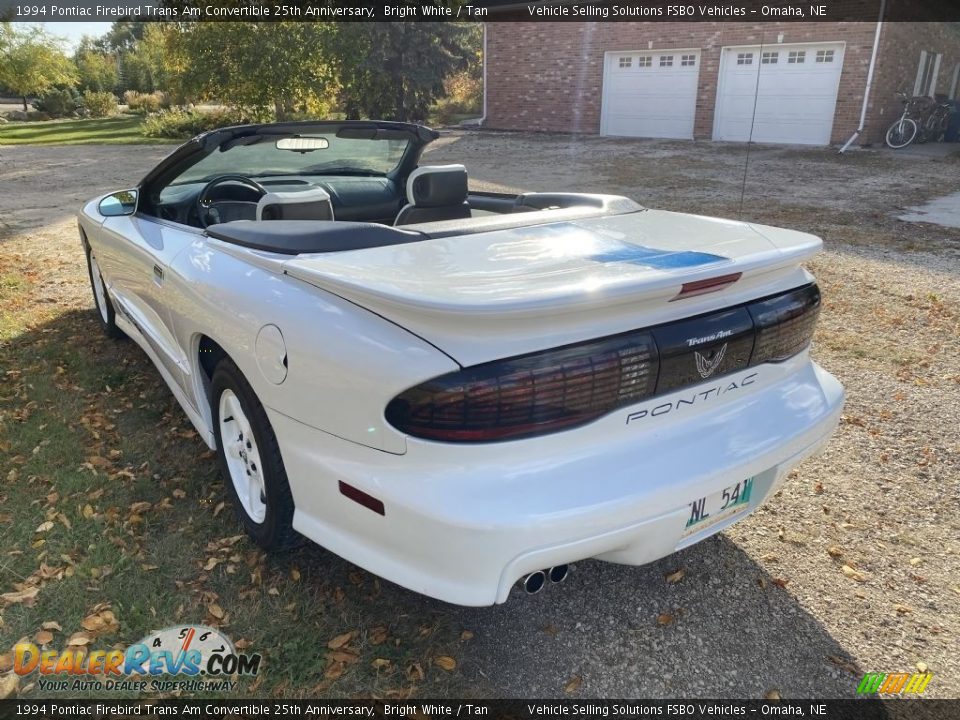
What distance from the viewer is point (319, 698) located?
2.15 m

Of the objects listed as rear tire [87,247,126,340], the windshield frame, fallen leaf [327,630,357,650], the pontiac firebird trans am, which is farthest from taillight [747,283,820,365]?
A: rear tire [87,247,126,340]

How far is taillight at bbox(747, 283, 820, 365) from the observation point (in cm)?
232

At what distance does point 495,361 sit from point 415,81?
2676 cm

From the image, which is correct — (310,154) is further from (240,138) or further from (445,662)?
(445,662)

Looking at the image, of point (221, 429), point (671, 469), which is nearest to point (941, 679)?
point (671, 469)

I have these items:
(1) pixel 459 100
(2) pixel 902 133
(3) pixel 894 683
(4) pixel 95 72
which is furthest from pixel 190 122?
(4) pixel 95 72

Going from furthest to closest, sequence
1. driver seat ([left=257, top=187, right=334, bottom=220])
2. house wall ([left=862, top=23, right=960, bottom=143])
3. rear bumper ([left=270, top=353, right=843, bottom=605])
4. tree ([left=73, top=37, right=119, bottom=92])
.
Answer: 1. tree ([left=73, top=37, right=119, bottom=92])
2. house wall ([left=862, top=23, right=960, bottom=143])
3. driver seat ([left=257, top=187, right=334, bottom=220])
4. rear bumper ([left=270, top=353, right=843, bottom=605])

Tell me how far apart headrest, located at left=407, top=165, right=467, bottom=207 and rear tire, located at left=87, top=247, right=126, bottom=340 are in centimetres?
243

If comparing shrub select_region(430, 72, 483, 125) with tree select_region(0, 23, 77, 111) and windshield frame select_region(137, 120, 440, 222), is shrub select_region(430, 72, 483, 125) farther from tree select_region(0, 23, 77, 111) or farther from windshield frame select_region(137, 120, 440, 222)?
windshield frame select_region(137, 120, 440, 222)

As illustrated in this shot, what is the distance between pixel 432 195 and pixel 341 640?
212cm

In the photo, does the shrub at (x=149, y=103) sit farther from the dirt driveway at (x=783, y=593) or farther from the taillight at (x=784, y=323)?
the taillight at (x=784, y=323)

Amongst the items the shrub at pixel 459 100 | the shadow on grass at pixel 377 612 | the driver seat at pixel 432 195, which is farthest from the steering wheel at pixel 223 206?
the shrub at pixel 459 100

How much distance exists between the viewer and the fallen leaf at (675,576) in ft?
8.79

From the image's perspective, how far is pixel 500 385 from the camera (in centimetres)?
183
